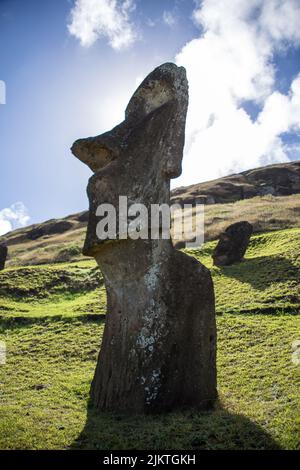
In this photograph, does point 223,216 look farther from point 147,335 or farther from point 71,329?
point 147,335

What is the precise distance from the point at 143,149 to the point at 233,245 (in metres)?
23.6

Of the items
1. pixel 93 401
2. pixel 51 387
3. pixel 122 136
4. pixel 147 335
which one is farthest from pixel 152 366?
pixel 122 136

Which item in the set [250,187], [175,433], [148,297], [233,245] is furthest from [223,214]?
[175,433]

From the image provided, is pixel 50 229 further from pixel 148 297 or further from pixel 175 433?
pixel 175 433

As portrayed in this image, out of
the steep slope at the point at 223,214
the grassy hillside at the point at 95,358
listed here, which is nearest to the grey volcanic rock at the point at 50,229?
the steep slope at the point at 223,214

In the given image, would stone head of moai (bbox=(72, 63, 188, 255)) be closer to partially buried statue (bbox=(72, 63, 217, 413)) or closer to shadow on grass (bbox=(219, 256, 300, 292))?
partially buried statue (bbox=(72, 63, 217, 413))

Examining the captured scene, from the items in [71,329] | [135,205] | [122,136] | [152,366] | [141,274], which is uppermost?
[122,136]

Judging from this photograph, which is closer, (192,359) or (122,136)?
(192,359)

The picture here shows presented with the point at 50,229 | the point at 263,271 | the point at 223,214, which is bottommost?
the point at 263,271

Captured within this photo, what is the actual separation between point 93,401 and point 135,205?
4.79 m

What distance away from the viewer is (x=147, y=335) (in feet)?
33.2

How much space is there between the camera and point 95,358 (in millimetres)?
16406

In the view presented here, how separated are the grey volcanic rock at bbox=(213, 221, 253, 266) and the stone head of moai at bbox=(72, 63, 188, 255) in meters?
22.5

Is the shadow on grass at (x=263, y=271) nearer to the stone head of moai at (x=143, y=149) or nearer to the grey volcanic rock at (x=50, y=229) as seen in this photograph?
the stone head of moai at (x=143, y=149)
